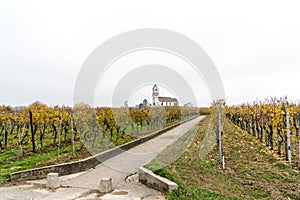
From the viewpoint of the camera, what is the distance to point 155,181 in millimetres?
5730

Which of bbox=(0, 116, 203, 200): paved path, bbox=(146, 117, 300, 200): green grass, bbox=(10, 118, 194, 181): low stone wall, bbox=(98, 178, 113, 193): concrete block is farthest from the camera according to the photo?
bbox=(10, 118, 194, 181): low stone wall

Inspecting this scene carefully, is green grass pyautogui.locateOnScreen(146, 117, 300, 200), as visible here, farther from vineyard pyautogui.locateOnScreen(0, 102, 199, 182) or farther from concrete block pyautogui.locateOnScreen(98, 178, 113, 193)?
vineyard pyautogui.locateOnScreen(0, 102, 199, 182)

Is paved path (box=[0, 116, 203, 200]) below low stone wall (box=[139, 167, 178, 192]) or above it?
below

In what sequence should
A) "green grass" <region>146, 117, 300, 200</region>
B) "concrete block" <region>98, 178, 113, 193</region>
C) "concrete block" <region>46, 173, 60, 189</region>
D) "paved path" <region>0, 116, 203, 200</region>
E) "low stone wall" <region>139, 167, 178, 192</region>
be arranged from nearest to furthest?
1. "green grass" <region>146, 117, 300, 200</region>
2. "low stone wall" <region>139, 167, 178, 192</region>
3. "paved path" <region>0, 116, 203, 200</region>
4. "concrete block" <region>98, 178, 113, 193</region>
5. "concrete block" <region>46, 173, 60, 189</region>

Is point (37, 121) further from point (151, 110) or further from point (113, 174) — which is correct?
point (151, 110)

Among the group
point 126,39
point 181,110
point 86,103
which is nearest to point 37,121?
point 86,103

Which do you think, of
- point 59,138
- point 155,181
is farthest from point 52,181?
point 59,138

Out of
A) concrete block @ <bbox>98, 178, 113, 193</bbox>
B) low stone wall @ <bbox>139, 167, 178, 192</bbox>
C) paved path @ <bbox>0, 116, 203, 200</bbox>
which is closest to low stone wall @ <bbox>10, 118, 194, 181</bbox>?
paved path @ <bbox>0, 116, 203, 200</bbox>

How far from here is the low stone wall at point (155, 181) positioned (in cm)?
518

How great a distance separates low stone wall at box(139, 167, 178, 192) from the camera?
5.18 m

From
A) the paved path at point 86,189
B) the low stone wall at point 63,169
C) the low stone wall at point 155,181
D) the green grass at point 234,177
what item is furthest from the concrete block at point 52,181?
the green grass at point 234,177

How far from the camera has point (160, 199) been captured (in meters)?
4.96

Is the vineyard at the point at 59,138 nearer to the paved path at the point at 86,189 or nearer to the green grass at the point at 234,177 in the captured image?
the paved path at the point at 86,189

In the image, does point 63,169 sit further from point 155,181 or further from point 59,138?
point 155,181
